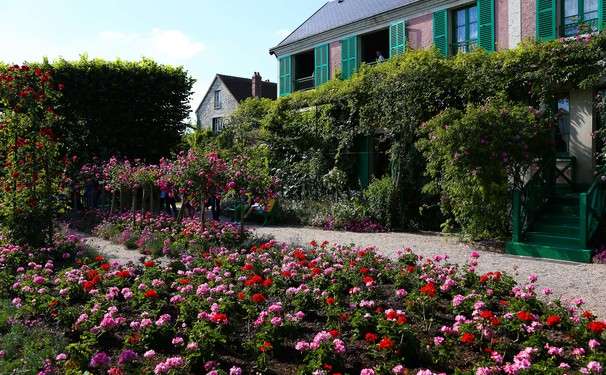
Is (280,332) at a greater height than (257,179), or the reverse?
(257,179)

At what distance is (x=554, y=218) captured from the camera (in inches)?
346

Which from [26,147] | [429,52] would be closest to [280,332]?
[26,147]

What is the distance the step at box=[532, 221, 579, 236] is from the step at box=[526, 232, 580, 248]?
0.09 meters

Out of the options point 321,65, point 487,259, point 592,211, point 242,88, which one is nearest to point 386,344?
point 487,259

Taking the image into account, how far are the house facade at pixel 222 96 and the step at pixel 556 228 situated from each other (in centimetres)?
2712

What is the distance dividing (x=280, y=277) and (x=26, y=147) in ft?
16.0

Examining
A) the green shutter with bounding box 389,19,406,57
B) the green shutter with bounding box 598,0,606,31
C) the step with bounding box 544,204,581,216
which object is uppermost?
the green shutter with bounding box 389,19,406,57

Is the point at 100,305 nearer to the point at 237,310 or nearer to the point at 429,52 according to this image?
the point at 237,310

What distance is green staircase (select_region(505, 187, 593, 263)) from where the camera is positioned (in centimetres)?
780

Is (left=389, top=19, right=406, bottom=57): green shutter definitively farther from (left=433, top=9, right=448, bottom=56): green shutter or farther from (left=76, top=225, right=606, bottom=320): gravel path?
(left=76, top=225, right=606, bottom=320): gravel path

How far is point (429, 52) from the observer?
38.0 ft

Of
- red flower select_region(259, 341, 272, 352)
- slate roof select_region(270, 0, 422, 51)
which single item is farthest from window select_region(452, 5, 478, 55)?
red flower select_region(259, 341, 272, 352)

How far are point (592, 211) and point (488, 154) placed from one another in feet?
5.99

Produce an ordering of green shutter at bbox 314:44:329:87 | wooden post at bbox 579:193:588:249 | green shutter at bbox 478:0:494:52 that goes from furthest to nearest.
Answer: green shutter at bbox 314:44:329:87 < green shutter at bbox 478:0:494:52 < wooden post at bbox 579:193:588:249
